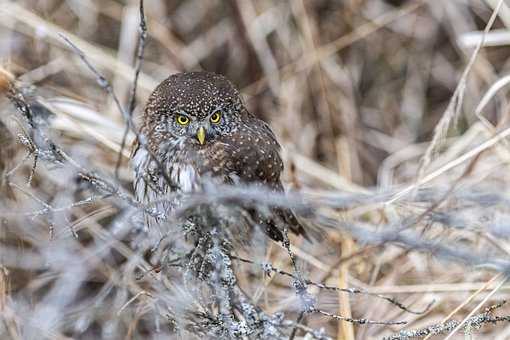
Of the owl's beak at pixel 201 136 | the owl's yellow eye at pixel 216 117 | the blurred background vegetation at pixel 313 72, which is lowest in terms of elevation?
the owl's beak at pixel 201 136

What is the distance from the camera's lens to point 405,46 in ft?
15.1

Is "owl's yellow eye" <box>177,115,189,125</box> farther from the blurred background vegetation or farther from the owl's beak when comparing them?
the blurred background vegetation

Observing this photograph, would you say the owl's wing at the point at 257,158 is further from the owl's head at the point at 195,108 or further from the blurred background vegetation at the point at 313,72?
the blurred background vegetation at the point at 313,72

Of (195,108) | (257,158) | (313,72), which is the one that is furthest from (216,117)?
(313,72)

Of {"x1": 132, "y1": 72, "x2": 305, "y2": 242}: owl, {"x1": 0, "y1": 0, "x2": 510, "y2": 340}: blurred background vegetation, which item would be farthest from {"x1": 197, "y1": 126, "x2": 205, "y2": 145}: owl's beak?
{"x1": 0, "y1": 0, "x2": 510, "y2": 340}: blurred background vegetation

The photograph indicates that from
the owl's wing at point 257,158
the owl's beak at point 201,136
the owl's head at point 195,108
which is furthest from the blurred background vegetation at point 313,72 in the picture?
the owl's beak at point 201,136

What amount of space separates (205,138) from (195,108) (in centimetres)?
11

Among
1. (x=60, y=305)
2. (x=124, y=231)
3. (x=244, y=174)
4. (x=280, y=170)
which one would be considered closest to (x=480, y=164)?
(x=280, y=170)

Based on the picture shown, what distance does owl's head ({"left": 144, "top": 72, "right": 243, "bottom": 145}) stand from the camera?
9.20 ft

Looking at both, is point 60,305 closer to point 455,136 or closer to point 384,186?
point 384,186

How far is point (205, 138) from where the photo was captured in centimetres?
281

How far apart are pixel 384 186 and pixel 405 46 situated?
1176 millimetres

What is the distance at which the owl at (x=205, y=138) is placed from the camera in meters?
2.71

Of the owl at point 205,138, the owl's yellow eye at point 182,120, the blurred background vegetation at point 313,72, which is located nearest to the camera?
the owl at point 205,138
